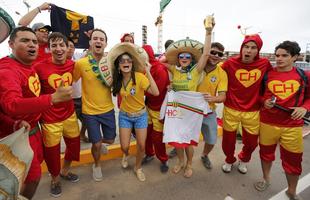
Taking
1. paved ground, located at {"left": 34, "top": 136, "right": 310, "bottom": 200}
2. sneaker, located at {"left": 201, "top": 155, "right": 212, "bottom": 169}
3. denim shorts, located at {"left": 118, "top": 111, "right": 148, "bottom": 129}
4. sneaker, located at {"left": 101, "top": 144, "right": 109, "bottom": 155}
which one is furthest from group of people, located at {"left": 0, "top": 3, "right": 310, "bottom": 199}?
sneaker, located at {"left": 101, "top": 144, "right": 109, "bottom": 155}

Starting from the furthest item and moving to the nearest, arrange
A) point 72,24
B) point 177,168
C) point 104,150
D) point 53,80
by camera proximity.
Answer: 1. point 72,24
2. point 104,150
3. point 177,168
4. point 53,80

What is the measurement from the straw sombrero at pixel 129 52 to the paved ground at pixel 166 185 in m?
1.62

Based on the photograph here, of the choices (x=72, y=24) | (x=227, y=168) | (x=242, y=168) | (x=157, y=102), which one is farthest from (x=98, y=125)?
(x=72, y=24)

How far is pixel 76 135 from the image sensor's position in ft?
9.18

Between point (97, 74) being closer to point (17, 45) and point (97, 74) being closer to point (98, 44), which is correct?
point (98, 44)

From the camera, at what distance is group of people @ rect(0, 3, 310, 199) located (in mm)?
2539

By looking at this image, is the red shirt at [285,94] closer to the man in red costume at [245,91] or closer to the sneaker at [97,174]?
the man in red costume at [245,91]

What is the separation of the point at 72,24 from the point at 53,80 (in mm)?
2493

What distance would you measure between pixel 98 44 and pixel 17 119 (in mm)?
1402

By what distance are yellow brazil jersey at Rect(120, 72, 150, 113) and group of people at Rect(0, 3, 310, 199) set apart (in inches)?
0.5

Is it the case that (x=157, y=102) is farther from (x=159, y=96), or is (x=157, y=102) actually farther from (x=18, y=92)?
(x=18, y=92)

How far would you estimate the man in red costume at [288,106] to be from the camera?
99.3 inches

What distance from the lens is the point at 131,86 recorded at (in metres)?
2.90

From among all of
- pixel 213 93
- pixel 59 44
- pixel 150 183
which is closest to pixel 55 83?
pixel 59 44
